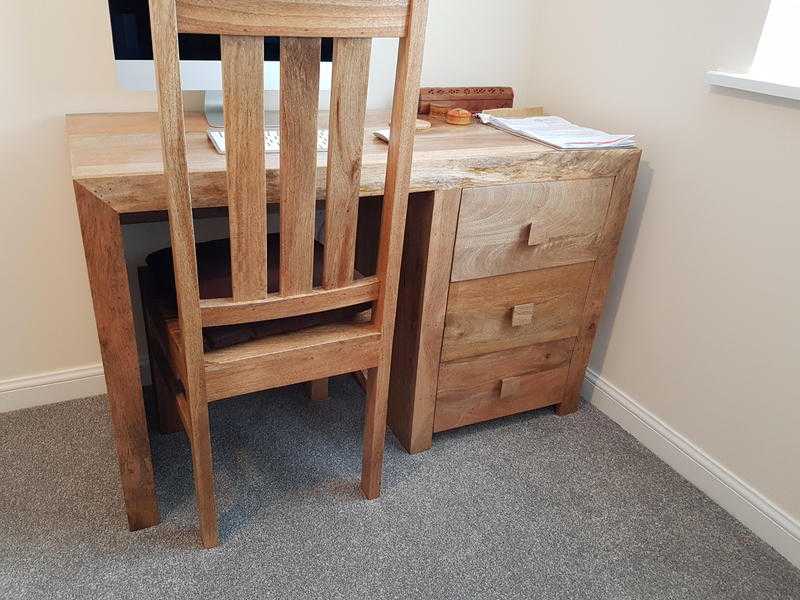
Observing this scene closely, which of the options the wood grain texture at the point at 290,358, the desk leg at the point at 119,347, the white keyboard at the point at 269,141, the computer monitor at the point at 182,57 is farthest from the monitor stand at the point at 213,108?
the wood grain texture at the point at 290,358

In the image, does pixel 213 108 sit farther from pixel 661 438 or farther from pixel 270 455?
pixel 661 438

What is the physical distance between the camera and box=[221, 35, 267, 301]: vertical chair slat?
93 centimetres

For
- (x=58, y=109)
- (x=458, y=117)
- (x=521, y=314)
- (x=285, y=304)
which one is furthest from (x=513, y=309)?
(x=58, y=109)

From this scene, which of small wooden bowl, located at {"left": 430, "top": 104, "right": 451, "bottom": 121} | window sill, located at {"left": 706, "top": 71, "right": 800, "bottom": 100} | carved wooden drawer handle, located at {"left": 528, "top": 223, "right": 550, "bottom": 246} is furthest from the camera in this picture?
small wooden bowl, located at {"left": 430, "top": 104, "right": 451, "bottom": 121}

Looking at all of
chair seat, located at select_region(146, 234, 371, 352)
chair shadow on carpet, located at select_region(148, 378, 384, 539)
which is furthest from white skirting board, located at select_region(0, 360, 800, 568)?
chair seat, located at select_region(146, 234, 371, 352)

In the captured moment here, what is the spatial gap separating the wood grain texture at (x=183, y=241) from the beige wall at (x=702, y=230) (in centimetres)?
114

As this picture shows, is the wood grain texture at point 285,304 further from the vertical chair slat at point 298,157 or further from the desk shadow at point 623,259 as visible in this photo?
the desk shadow at point 623,259

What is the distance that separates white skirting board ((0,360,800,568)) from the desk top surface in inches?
26.3

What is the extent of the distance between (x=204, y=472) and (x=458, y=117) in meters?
1.05

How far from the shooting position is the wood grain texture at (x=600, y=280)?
5.09ft

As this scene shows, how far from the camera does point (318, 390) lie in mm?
1773

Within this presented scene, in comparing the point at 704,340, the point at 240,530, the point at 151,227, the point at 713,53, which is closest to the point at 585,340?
the point at 704,340

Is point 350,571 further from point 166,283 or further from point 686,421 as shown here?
point 686,421

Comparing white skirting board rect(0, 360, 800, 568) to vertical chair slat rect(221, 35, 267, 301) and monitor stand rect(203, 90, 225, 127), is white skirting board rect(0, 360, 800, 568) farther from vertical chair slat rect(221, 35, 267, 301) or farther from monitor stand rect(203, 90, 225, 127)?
vertical chair slat rect(221, 35, 267, 301)
